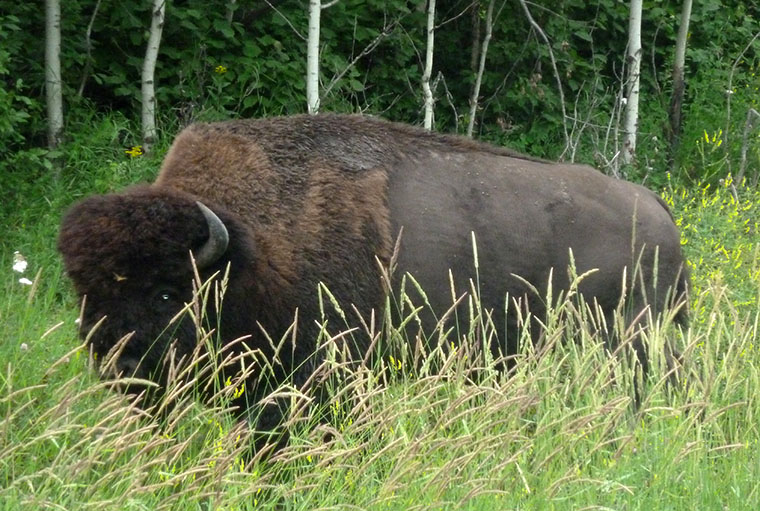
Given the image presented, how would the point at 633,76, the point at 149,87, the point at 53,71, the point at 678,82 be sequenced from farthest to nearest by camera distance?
the point at 678,82
the point at 633,76
the point at 149,87
the point at 53,71

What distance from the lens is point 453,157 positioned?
5676 millimetres

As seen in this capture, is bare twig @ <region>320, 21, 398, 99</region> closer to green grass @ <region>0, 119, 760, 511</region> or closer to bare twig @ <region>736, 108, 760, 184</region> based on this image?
bare twig @ <region>736, 108, 760, 184</region>

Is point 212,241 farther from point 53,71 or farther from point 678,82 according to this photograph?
point 678,82

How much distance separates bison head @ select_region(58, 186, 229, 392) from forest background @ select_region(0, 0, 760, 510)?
0.83 feet

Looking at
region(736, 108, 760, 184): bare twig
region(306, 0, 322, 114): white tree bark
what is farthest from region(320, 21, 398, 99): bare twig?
region(736, 108, 760, 184): bare twig

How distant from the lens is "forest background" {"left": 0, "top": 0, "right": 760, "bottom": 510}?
351cm

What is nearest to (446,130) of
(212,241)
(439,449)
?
(212,241)

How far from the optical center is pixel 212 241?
180 inches

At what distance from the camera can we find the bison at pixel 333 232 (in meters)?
4.49

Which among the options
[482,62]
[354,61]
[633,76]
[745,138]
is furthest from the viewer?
[482,62]

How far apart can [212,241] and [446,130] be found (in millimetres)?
6650

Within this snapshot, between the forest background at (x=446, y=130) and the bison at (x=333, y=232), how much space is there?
321 mm

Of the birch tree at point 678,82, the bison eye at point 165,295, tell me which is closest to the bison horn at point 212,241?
the bison eye at point 165,295

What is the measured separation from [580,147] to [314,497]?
712 centimetres
